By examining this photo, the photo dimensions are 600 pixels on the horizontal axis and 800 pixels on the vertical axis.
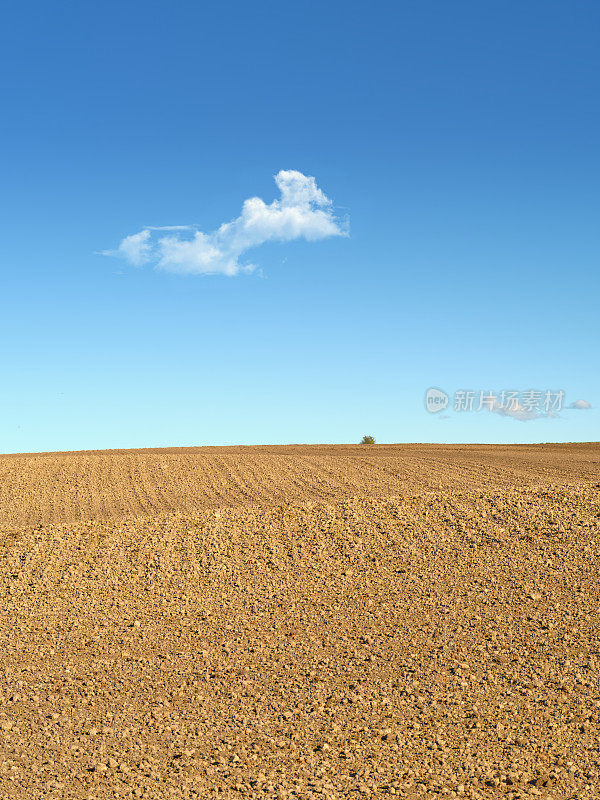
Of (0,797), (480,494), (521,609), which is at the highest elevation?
(480,494)

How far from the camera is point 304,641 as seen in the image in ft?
32.2

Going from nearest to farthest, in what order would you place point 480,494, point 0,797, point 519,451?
1. point 0,797
2. point 480,494
3. point 519,451

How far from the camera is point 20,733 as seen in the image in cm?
774

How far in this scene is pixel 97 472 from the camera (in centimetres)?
2070

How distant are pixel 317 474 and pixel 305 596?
342 inches

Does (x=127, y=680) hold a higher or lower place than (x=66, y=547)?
lower

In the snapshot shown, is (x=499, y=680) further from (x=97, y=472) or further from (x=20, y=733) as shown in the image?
(x=97, y=472)

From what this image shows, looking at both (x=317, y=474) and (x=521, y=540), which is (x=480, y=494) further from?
(x=317, y=474)

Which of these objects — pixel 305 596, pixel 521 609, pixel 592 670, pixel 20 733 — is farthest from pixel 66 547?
pixel 592 670

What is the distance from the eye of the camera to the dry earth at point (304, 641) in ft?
22.4

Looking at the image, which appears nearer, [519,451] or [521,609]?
[521,609]

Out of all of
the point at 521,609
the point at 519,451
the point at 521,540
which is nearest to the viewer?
the point at 521,609

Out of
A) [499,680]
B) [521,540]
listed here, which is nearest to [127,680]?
[499,680]

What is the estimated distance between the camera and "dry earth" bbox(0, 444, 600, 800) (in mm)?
6832
